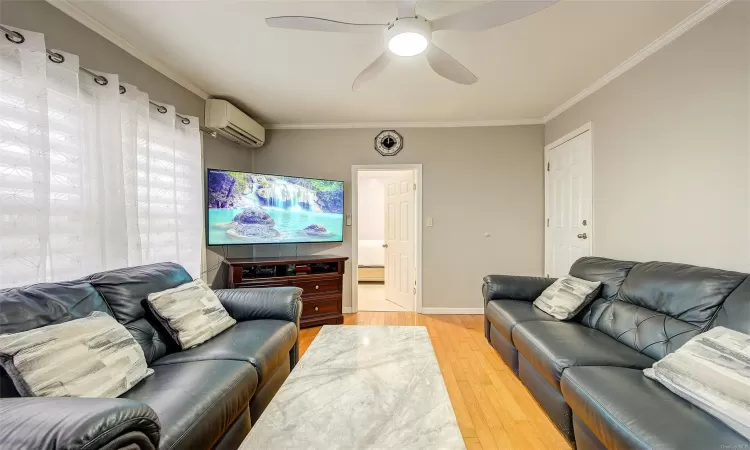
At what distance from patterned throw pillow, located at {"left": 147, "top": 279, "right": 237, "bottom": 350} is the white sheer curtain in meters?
0.49

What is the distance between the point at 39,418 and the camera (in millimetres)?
765

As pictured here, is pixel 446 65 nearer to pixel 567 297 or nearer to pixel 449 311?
pixel 567 297

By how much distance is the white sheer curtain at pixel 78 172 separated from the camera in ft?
4.58

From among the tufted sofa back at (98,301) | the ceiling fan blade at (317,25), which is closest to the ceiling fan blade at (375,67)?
the ceiling fan blade at (317,25)

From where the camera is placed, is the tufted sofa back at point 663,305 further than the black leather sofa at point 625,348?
Yes

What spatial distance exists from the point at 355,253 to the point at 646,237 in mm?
2825

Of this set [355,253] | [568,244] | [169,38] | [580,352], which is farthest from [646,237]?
[169,38]

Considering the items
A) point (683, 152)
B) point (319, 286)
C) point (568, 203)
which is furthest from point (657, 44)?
point (319, 286)

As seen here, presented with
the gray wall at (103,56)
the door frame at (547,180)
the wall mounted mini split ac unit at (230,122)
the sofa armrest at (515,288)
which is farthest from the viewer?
the wall mounted mini split ac unit at (230,122)

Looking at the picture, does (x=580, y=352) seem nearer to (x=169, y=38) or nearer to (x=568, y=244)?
(x=568, y=244)

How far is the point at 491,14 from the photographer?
4.63 feet

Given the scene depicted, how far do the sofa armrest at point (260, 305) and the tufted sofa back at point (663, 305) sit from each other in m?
2.09

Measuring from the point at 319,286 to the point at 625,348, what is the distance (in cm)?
264

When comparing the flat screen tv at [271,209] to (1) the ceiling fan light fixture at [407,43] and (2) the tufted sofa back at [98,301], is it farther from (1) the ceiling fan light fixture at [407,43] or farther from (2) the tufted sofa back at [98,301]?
(1) the ceiling fan light fixture at [407,43]
